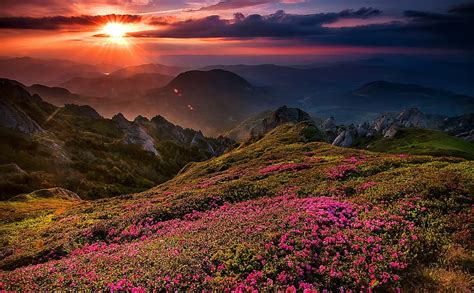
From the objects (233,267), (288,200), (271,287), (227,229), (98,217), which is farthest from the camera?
(98,217)


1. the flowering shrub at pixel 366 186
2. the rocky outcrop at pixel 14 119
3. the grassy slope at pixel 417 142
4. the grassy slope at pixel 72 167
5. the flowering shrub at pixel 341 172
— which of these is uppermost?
the flowering shrub at pixel 366 186

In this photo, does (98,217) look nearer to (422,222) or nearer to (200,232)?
(200,232)

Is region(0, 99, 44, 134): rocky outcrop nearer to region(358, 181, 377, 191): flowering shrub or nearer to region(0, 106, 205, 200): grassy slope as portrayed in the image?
region(0, 106, 205, 200): grassy slope

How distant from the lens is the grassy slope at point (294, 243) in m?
14.9

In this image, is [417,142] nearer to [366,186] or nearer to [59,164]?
[366,186]

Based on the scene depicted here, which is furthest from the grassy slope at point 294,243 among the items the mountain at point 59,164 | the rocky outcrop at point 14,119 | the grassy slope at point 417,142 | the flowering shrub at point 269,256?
the rocky outcrop at point 14,119

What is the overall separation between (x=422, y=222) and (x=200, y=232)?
1584 cm

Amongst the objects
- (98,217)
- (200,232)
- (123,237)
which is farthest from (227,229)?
(98,217)

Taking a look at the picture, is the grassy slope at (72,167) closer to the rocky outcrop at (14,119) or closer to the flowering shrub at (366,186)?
the rocky outcrop at (14,119)

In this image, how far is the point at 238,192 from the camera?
119 feet

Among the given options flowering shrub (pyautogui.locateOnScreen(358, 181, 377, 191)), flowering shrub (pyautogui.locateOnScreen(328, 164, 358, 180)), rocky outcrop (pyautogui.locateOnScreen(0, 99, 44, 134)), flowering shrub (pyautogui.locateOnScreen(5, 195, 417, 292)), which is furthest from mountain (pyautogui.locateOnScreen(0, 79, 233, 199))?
flowering shrub (pyautogui.locateOnScreen(358, 181, 377, 191))

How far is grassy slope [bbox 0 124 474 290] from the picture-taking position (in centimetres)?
1487

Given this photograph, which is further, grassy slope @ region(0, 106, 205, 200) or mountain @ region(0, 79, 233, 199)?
grassy slope @ region(0, 106, 205, 200)

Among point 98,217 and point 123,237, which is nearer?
point 123,237
